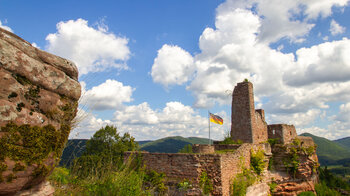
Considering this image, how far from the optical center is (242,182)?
41.6 feet

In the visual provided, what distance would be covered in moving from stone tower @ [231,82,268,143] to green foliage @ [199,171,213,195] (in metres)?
12.4

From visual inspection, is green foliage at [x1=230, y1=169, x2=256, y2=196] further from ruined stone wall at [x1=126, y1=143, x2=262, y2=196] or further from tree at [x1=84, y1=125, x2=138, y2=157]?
tree at [x1=84, y1=125, x2=138, y2=157]

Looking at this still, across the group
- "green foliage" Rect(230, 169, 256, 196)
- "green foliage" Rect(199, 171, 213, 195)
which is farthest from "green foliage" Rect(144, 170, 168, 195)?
"green foliage" Rect(230, 169, 256, 196)

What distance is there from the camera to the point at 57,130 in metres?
2.99

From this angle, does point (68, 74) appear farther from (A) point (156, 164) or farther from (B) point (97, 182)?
(A) point (156, 164)

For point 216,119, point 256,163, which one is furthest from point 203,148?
point 216,119

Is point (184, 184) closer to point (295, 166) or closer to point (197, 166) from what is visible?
point (197, 166)

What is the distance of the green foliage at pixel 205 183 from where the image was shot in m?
11.1

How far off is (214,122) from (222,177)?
23.4 feet

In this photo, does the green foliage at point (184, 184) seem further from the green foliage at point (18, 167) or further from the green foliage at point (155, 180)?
the green foliage at point (18, 167)

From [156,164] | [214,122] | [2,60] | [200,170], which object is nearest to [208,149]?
[200,170]

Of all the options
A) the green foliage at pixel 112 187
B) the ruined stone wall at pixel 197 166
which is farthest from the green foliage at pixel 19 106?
the ruined stone wall at pixel 197 166

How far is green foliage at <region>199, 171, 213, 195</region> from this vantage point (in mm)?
11143

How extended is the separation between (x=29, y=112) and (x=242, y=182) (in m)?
12.5
